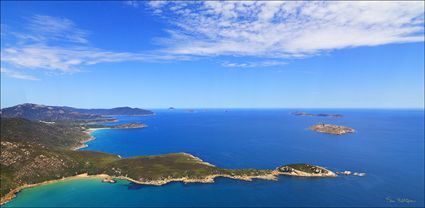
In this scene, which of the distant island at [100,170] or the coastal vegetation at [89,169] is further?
the distant island at [100,170]

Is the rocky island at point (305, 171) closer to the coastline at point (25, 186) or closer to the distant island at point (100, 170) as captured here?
the distant island at point (100, 170)

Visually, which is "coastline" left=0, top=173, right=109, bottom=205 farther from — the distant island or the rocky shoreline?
the distant island

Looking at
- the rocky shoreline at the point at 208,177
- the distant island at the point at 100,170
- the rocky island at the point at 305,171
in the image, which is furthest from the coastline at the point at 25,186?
the rocky island at the point at 305,171

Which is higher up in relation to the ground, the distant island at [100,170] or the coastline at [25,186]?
the distant island at [100,170]

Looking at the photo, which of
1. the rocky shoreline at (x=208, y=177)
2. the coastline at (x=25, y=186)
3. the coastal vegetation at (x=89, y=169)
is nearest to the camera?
the coastline at (x=25, y=186)

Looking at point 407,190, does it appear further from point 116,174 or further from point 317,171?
point 116,174

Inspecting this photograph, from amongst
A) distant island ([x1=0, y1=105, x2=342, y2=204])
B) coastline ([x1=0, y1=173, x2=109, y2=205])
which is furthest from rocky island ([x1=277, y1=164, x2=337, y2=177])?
coastline ([x1=0, y1=173, x2=109, y2=205])

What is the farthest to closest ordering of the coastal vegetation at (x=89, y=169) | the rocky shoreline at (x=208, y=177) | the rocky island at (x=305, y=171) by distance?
the rocky island at (x=305, y=171)
the rocky shoreline at (x=208, y=177)
the coastal vegetation at (x=89, y=169)

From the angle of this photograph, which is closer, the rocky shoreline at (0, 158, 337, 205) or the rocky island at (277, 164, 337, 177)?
the rocky shoreline at (0, 158, 337, 205)

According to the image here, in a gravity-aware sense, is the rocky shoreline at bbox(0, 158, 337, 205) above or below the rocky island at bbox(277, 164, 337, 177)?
below

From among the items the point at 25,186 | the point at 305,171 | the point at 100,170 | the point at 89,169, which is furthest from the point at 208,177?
the point at 25,186

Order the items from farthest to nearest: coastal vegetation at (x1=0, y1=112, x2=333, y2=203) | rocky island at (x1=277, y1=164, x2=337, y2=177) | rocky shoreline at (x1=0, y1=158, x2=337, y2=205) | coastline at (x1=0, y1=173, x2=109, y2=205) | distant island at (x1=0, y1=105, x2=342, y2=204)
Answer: rocky island at (x1=277, y1=164, x2=337, y2=177)
rocky shoreline at (x1=0, y1=158, x2=337, y2=205)
distant island at (x1=0, y1=105, x2=342, y2=204)
coastal vegetation at (x1=0, y1=112, x2=333, y2=203)
coastline at (x1=0, y1=173, x2=109, y2=205)

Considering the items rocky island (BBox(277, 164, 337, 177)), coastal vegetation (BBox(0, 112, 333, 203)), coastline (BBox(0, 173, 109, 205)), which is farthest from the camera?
rocky island (BBox(277, 164, 337, 177))
